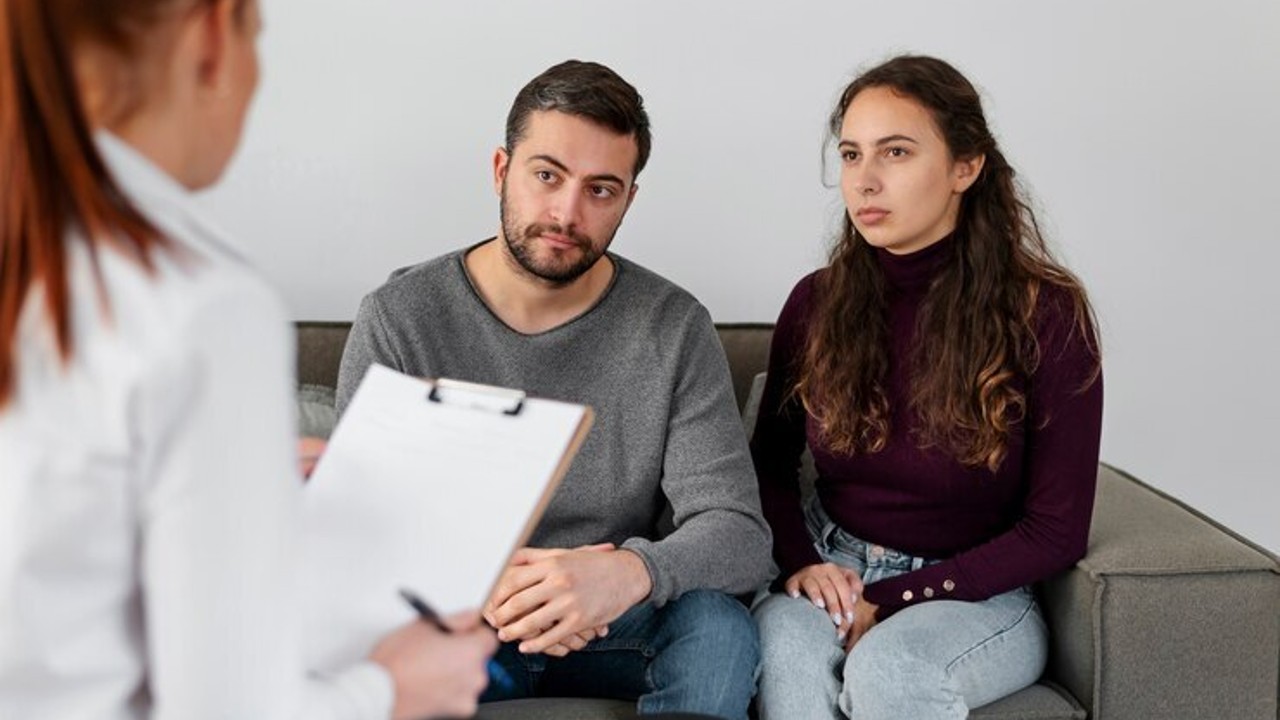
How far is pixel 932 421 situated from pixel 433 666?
115 centimetres

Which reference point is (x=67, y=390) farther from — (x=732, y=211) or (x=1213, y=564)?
(x=732, y=211)

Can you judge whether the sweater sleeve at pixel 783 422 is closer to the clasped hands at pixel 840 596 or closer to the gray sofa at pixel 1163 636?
the clasped hands at pixel 840 596

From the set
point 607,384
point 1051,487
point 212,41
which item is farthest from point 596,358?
point 212,41

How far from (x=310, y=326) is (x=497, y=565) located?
1339 millimetres

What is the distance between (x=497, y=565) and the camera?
1.01 m

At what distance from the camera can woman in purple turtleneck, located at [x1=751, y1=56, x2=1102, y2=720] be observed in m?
1.87

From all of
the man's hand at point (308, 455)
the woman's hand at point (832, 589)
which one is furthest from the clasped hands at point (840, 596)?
the man's hand at point (308, 455)

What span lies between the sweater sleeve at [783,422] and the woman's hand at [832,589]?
0.12 m

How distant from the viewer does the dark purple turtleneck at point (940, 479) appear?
6.21 ft

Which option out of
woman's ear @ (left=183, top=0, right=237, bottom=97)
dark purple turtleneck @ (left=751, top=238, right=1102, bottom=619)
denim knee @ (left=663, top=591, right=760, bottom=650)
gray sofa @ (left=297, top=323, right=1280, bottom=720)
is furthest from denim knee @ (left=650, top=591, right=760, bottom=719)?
woman's ear @ (left=183, top=0, right=237, bottom=97)

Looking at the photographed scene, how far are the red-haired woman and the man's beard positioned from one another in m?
1.10

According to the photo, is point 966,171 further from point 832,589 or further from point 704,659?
point 704,659

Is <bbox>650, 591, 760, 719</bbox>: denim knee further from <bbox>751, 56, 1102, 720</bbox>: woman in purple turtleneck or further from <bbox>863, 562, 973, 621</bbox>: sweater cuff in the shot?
<bbox>863, 562, 973, 621</bbox>: sweater cuff

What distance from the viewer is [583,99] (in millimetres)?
1887
